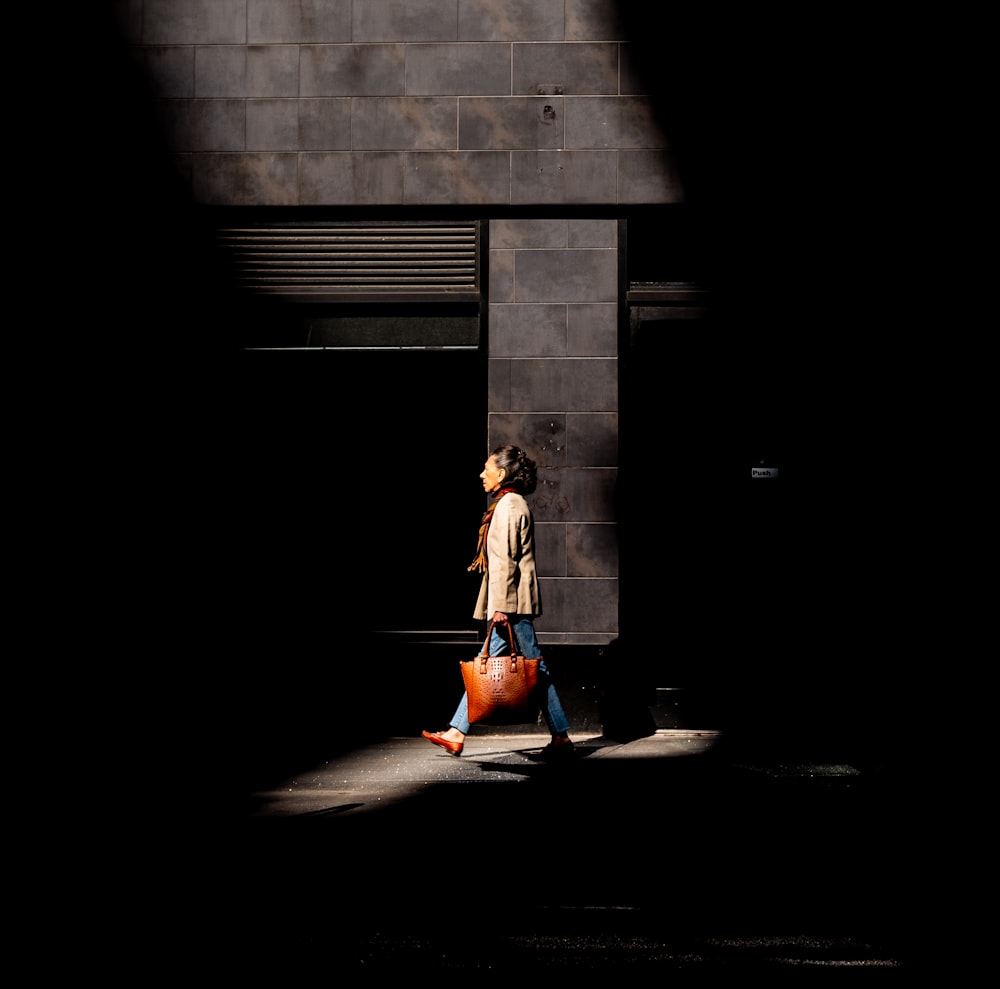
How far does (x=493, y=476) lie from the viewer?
8.33m

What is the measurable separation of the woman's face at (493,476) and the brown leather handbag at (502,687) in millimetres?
Result: 1236

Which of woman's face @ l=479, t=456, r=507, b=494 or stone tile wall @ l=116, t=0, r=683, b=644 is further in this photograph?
stone tile wall @ l=116, t=0, r=683, b=644

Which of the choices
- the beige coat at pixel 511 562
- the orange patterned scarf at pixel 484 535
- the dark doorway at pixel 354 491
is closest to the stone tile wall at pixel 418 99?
the dark doorway at pixel 354 491

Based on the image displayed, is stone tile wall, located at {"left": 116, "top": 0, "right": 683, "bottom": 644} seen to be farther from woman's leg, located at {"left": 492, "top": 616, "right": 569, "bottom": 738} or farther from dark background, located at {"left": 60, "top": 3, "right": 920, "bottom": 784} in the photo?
woman's leg, located at {"left": 492, "top": 616, "right": 569, "bottom": 738}

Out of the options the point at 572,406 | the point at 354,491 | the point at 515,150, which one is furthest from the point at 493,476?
the point at 515,150

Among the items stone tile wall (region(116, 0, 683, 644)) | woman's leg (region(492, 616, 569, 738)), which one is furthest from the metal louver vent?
woman's leg (region(492, 616, 569, 738))

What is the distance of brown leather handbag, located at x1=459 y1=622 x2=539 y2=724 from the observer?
304 inches

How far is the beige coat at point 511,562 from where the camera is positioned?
8.15 metres

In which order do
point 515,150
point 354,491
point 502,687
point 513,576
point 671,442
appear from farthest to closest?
point 354,491
point 671,442
point 515,150
point 513,576
point 502,687

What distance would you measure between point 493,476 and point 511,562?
61cm

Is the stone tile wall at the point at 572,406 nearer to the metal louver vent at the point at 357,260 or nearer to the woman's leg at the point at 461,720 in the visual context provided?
the metal louver vent at the point at 357,260

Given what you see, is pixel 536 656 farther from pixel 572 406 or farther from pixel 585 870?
pixel 585 870

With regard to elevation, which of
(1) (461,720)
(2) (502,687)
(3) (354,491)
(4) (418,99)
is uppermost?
(4) (418,99)

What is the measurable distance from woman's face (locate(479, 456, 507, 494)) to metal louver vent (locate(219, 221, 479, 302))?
1857 mm
